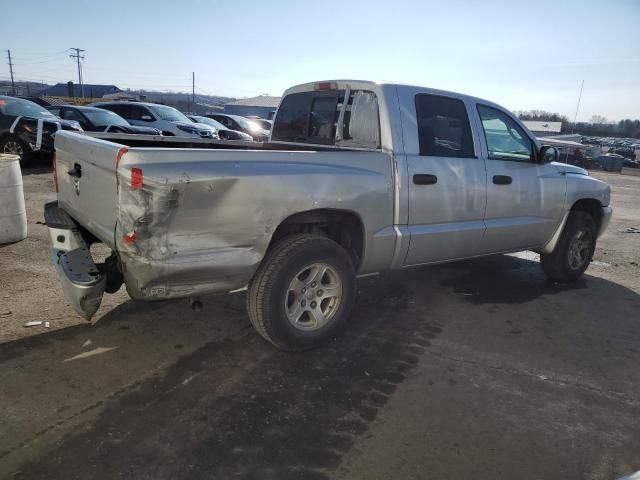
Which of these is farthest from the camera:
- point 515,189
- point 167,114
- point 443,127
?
point 167,114

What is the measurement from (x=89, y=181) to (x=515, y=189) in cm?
371

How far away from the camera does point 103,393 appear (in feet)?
9.43

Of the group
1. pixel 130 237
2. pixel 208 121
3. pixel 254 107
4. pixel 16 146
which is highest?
pixel 254 107

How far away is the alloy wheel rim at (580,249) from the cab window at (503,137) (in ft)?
4.32

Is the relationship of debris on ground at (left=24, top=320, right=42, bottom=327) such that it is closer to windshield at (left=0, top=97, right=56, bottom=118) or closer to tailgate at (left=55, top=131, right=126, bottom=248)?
tailgate at (left=55, top=131, right=126, bottom=248)

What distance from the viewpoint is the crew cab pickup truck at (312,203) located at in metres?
2.72

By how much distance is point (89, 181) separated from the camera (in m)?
3.16

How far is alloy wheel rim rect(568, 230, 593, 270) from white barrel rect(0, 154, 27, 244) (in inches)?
252

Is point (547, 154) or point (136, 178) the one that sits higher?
point (547, 154)

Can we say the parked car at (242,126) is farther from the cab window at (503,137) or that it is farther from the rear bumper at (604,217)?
the cab window at (503,137)

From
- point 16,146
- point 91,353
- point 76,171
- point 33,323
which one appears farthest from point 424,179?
point 16,146

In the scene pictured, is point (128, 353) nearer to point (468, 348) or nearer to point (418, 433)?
point (418, 433)

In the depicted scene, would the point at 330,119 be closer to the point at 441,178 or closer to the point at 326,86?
the point at 326,86

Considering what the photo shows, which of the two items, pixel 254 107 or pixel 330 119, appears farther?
pixel 254 107
